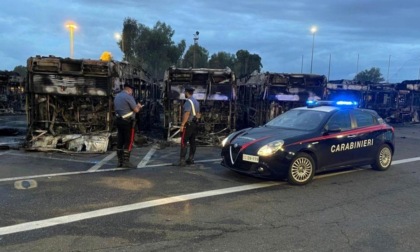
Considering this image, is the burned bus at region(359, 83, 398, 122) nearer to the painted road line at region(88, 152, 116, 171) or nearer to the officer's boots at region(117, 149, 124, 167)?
the painted road line at region(88, 152, 116, 171)

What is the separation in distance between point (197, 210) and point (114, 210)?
1177 millimetres

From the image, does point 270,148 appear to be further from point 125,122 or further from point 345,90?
point 345,90

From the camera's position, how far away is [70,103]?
11.6 meters

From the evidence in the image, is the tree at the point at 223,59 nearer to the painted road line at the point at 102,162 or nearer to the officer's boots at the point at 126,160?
the painted road line at the point at 102,162

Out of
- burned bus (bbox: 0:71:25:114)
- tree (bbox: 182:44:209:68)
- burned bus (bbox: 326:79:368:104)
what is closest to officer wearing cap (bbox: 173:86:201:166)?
burned bus (bbox: 326:79:368:104)

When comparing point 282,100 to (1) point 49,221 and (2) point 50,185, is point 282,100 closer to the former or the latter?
(2) point 50,185

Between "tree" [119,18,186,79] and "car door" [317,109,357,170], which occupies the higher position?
"tree" [119,18,186,79]

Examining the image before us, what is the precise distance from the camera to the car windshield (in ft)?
26.4

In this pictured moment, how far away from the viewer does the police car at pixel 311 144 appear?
7254 millimetres

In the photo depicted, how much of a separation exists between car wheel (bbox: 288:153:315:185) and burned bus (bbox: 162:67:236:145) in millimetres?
5481

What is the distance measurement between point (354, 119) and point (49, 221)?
20.8 feet

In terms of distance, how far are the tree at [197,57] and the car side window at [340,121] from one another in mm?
48434

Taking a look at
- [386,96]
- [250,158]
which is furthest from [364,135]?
[386,96]

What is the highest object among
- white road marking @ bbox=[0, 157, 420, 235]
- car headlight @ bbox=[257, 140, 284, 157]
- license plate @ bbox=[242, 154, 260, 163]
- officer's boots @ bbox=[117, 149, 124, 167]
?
car headlight @ bbox=[257, 140, 284, 157]
